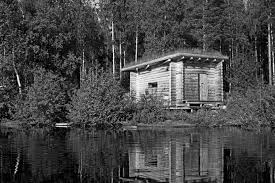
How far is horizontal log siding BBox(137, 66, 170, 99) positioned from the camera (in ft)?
96.5

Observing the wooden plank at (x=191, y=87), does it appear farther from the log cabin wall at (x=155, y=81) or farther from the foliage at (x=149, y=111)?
the foliage at (x=149, y=111)

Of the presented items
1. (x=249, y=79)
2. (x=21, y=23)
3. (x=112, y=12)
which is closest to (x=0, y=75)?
(x=21, y=23)

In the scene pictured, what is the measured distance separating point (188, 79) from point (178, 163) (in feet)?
63.9

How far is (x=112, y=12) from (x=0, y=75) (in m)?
14.8

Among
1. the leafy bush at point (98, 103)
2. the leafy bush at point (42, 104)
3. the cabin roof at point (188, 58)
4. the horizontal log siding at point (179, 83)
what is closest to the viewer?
the leafy bush at point (98, 103)

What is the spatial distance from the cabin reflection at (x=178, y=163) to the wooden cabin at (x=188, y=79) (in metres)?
15.0

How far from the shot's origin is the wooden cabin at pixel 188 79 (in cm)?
2820

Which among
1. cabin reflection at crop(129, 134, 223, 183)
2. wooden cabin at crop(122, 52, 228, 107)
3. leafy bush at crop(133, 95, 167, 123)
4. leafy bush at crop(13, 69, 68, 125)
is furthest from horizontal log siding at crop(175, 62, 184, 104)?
cabin reflection at crop(129, 134, 223, 183)

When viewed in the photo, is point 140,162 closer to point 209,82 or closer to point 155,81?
point 209,82

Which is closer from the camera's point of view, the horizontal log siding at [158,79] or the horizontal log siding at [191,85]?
the horizontal log siding at [191,85]

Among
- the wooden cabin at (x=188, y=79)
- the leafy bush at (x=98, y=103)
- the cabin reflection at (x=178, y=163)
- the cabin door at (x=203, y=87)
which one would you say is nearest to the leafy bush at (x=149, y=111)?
the leafy bush at (x=98, y=103)

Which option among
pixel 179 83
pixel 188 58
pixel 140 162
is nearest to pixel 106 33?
pixel 188 58

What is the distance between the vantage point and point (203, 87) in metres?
29.1

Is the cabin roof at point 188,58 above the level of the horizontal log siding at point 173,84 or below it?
above
